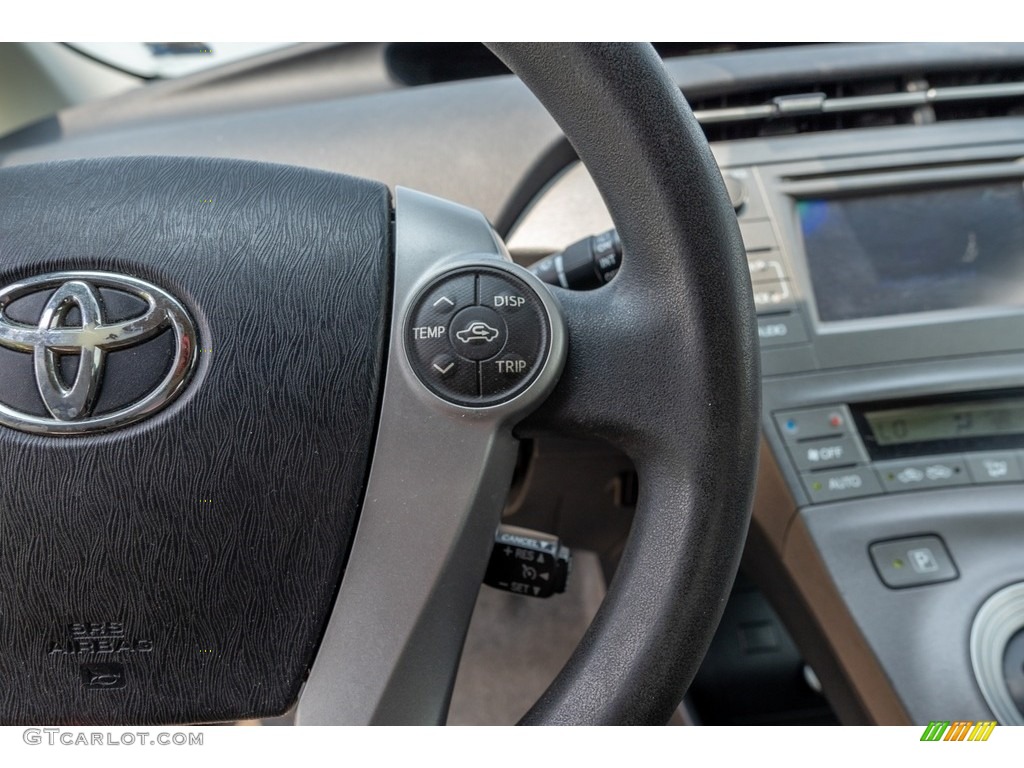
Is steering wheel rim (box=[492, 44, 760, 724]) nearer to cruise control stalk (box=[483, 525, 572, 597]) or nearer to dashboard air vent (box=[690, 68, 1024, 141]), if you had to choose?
cruise control stalk (box=[483, 525, 572, 597])

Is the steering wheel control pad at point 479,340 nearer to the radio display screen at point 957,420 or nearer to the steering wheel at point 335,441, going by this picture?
the steering wheel at point 335,441

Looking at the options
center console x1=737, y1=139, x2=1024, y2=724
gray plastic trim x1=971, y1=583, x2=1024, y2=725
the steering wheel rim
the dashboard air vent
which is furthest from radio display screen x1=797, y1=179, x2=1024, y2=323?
the steering wheel rim

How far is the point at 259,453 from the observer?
1.81ft

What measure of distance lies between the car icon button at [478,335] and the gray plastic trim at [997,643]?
0.62 metres

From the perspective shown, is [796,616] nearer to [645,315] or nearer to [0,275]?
[645,315]

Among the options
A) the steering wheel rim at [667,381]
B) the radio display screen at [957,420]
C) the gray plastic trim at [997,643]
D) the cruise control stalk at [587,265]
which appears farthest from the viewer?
the radio display screen at [957,420]

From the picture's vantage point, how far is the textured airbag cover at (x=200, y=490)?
538 millimetres

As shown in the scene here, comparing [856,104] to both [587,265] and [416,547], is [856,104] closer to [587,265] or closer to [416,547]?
[587,265]

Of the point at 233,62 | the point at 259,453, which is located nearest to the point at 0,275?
the point at 259,453

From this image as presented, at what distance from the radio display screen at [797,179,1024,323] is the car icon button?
20.7 inches

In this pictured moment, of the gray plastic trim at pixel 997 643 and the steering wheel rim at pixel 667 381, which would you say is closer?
the steering wheel rim at pixel 667 381

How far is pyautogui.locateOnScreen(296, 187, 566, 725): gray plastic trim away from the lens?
0.54 meters

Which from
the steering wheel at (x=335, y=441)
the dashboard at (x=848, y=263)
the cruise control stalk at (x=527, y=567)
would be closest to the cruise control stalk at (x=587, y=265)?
the steering wheel at (x=335, y=441)

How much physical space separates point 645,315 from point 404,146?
0.55 m
